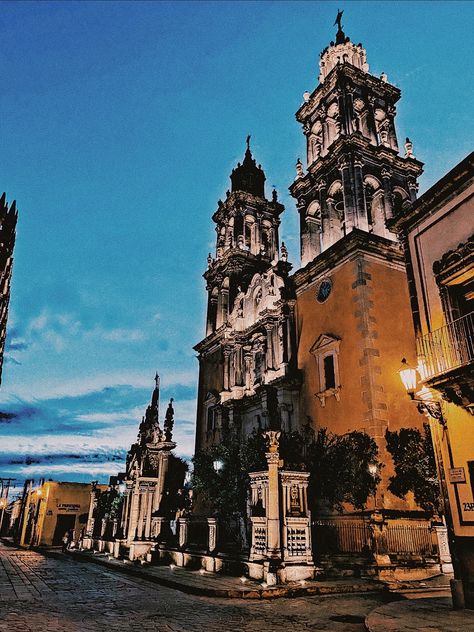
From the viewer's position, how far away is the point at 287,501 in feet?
44.5

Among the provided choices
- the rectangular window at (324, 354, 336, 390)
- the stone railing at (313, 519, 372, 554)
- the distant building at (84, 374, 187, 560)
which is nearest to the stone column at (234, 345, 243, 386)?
the distant building at (84, 374, 187, 560)

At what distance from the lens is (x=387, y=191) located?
25484mm

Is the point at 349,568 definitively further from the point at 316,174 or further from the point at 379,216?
the point at 316,174

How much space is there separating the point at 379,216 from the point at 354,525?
15.7m

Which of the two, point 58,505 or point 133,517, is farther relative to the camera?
point 58,505

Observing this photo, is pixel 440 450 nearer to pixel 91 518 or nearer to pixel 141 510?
pixel 141 510

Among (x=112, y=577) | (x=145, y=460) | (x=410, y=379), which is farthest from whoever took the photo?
(x=145, y=460)

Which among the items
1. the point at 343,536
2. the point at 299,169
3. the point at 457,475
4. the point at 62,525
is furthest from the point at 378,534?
the point at 62,525

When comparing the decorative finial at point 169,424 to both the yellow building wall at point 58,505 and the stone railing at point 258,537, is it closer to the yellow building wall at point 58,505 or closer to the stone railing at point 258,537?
the stone railing at point 258,537

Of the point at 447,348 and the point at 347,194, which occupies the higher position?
the point at 347,194

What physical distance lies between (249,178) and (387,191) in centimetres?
1747

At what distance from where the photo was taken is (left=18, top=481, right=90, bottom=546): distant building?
34969 millimetres

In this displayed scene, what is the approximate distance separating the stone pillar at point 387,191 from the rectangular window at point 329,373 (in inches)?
331

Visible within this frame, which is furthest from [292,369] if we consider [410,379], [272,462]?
[410,379]
